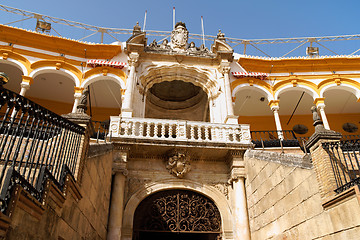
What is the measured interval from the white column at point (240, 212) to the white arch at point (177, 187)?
272mm

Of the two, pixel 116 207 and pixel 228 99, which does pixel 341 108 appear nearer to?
→ pixel 228 99

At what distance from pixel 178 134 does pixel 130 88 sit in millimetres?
3337

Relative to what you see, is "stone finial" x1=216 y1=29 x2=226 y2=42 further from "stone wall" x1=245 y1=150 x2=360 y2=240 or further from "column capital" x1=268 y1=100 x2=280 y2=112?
"stone wall" x1=245 y1=150 x2=360 y2=240

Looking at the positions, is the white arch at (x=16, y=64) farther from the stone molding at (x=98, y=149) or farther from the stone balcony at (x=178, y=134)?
the stone molding at (x=98, y=149)

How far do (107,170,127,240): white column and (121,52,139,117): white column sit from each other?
2761 millimetres

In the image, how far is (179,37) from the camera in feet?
45.6

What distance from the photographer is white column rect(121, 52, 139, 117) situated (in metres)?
10.6

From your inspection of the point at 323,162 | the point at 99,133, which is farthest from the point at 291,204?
the point at 99,133

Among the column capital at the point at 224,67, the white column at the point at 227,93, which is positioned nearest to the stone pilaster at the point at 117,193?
the white column at the point at 227,93

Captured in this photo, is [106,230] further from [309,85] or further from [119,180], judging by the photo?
[309,85]

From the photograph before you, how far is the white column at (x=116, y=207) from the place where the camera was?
7768 mm

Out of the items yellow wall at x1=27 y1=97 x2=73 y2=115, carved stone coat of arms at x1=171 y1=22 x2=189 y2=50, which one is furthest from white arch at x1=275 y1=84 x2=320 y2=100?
yellow wall at x1=27 y1=97 x2=73 y2=115

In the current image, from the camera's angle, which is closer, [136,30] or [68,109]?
[136,30]

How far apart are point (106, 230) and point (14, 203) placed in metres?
5.25
